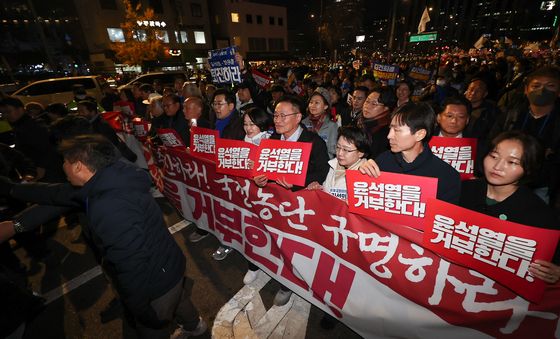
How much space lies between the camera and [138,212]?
201 cm

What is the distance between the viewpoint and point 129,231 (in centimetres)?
195

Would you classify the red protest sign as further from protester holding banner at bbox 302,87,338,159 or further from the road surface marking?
protester holding banner at bbox 302,87,338,159

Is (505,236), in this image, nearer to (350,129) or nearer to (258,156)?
(350,129)

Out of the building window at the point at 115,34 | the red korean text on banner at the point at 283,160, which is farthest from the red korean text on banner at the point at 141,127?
the building window at the point at 115,34

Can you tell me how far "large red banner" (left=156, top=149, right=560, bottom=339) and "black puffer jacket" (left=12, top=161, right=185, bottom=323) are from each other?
1.11 metres

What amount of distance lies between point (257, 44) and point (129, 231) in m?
49.7

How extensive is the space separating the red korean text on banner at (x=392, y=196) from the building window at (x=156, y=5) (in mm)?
41523

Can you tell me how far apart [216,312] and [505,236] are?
9.47 feet

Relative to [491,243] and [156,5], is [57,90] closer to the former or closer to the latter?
[491,243]

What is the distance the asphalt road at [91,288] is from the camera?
3006mm

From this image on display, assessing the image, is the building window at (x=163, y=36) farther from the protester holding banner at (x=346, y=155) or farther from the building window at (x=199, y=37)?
the protester holding banner at (x=346, y=155)

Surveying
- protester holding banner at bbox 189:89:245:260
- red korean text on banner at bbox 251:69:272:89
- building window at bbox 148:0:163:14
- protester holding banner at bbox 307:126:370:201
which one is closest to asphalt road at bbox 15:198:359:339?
protester holding banner at bbox 189:89:245:260

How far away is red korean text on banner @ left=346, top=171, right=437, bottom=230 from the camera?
2.01 metres

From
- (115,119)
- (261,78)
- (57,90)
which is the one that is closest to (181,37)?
(57,90)
